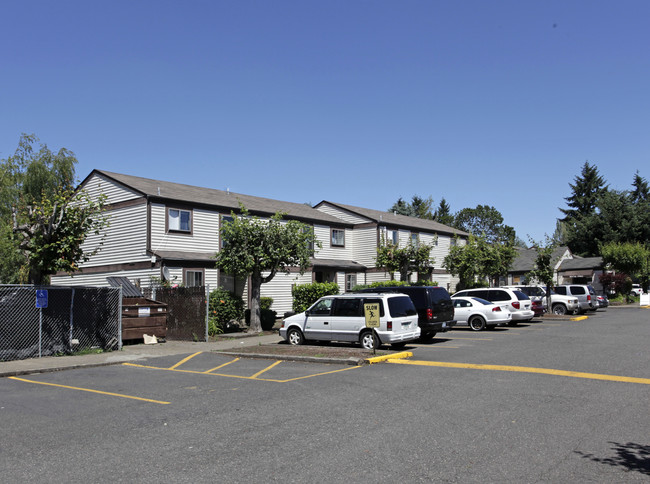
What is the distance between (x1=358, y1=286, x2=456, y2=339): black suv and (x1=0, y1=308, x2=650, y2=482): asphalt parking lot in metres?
4.40

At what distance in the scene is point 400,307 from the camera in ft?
52.5

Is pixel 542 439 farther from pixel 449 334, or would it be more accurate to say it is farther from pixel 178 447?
pixel 449 334

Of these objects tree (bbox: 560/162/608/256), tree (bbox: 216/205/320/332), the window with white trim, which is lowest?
A: the window with white trim

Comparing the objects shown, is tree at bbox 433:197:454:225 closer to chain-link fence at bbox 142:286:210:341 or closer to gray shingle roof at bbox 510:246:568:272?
gray shingle roof at bbox 510:246:568:272

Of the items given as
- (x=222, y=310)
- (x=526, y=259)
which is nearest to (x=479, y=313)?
(x=222, y=310)

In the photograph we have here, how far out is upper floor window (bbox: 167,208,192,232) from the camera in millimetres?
25203

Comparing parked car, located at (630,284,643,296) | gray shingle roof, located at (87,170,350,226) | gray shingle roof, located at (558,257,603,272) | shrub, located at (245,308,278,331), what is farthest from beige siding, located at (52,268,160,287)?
gray shingle roof, located at (558,257,603,272)

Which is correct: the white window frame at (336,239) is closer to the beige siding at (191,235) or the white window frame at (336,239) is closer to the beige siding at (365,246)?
the beige siding at (365,246)

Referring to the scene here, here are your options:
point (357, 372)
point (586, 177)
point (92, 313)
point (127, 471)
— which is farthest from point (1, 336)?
point (586, 177)

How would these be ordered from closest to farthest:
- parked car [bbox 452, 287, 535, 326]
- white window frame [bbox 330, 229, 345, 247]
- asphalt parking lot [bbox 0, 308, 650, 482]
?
asphalt parking lot [bbox 0, 308, 650, 482], parked car [bbox 452, 287, 535, 326], white window frame [bbox 330, 229, 345, 247]

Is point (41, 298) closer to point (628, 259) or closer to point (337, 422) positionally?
point (337, 422)

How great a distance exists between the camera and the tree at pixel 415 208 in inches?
3219

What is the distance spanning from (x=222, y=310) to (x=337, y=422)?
1457 centimetres

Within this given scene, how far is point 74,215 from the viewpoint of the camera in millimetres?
16156
